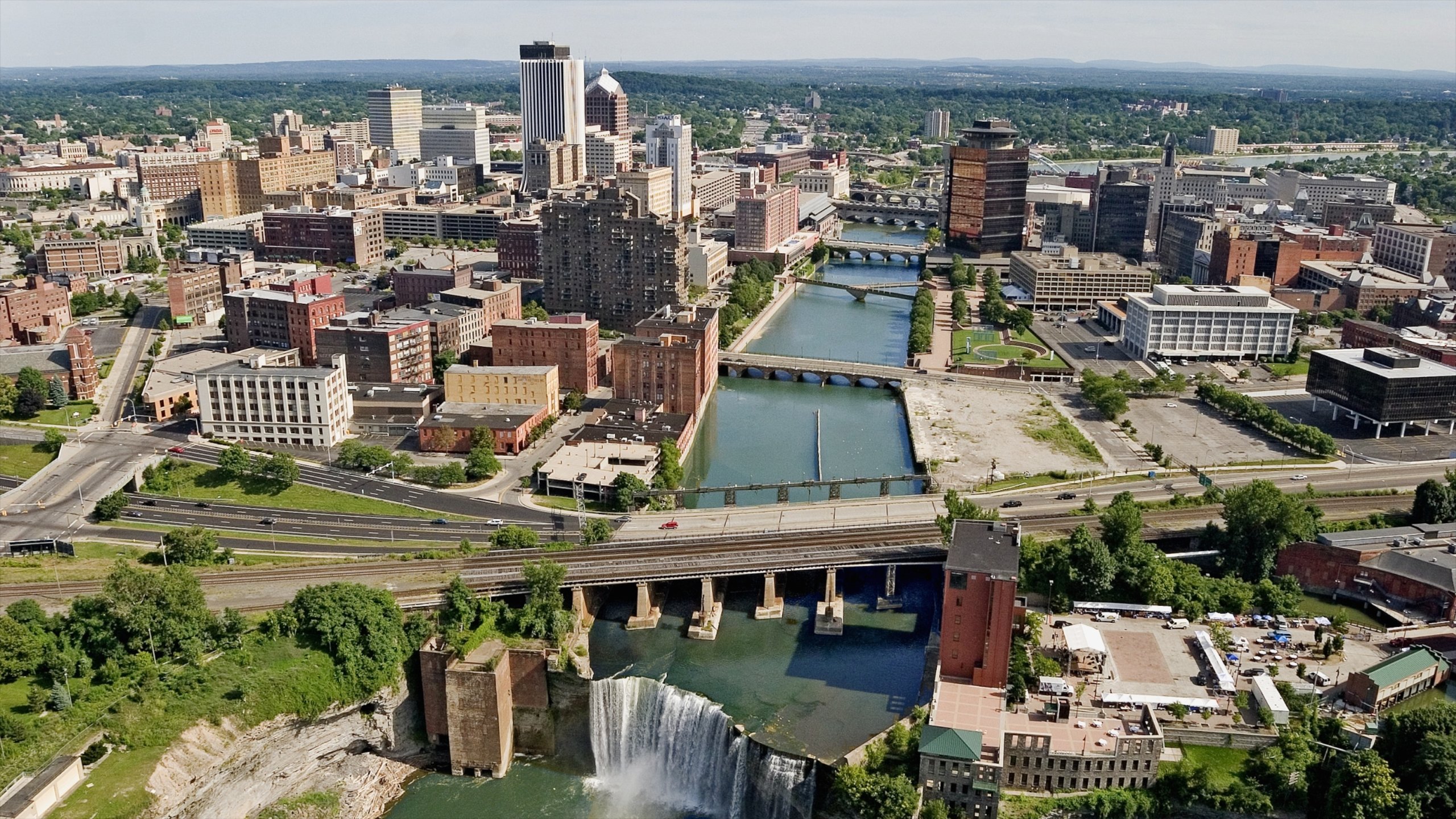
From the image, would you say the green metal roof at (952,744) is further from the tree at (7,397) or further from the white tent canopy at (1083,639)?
the tree at (7,397)

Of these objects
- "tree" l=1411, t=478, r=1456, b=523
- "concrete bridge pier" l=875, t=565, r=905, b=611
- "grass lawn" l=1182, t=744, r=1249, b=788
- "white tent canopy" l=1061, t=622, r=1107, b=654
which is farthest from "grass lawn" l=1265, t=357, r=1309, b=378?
"grass lawn" l=1182, t=744, r=1249, b=788

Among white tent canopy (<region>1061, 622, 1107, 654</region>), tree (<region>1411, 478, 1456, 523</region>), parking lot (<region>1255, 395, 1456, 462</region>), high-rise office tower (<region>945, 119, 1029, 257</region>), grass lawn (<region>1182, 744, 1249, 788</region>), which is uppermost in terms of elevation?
high-rise office tower (<region>945, 119, 1029, 257</region>)

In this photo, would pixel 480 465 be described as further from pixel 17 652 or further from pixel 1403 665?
pixel 1403 665

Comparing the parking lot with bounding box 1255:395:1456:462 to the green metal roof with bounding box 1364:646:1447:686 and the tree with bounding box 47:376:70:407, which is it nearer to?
the green metal roof with bounding box 1364:646:1447:686

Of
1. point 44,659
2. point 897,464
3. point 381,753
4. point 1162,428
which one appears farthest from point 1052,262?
point 44,659

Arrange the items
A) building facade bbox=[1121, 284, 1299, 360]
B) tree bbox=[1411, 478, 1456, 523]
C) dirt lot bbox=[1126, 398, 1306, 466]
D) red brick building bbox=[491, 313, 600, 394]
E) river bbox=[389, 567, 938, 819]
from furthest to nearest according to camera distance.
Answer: building facade bbox=[1121, 284, 1299, 360] < red brick building bbox=[491, 313, 600, 394] < dirt lot bbox=[1126, 398, 1306, 466] < tree bbox=[1411, 478, 1456, 523] < river bbox=[389, 567, 938, 819]

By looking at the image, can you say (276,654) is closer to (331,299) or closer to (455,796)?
(455,796)

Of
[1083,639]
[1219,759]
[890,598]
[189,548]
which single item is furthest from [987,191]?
[1219,759]
